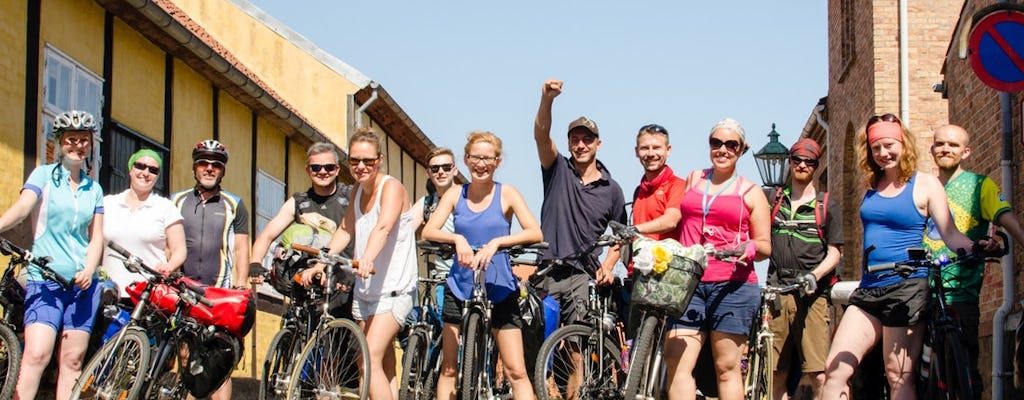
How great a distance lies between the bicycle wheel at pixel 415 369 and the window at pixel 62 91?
4268mm

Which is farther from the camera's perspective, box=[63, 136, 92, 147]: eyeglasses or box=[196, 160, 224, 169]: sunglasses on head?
box=[196, 160, 224, 169]: sunglasses on head

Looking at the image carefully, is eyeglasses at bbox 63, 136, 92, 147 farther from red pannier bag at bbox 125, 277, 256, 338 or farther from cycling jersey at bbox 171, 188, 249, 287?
cycling jersey at bbox 171, 188, 249, 287

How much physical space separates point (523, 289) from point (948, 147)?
8.26 feet

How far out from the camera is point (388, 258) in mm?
9039

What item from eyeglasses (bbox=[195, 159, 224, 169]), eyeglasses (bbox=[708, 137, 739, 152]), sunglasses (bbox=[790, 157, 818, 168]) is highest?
eyeglasses (bbox=[195, 159, 224, 169])

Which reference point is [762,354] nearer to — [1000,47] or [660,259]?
[660,259]

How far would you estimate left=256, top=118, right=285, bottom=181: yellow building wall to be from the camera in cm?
2159

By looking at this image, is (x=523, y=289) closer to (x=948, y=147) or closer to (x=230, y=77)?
(x=948, y=147)

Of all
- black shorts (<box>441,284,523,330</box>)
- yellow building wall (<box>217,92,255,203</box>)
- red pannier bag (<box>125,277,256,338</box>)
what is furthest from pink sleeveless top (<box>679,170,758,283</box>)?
yellow building wall (<box>217,92,255,203</box>)

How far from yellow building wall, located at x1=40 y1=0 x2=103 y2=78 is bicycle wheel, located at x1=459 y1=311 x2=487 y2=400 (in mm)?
5834

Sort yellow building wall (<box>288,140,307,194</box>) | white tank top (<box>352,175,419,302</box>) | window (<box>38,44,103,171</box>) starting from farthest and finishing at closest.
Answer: yellow building wall (<box>288,140,307,194</box>), window (<box>38,44,103,171</box>), white tank top (<box>352,175,419,302</box>)

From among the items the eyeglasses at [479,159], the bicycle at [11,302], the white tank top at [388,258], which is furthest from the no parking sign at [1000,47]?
the bicycle at [11,302]

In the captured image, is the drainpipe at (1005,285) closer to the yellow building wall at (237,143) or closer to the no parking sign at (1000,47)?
the no parking sign at (1000,47)

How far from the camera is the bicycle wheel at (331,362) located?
8.37 meters
